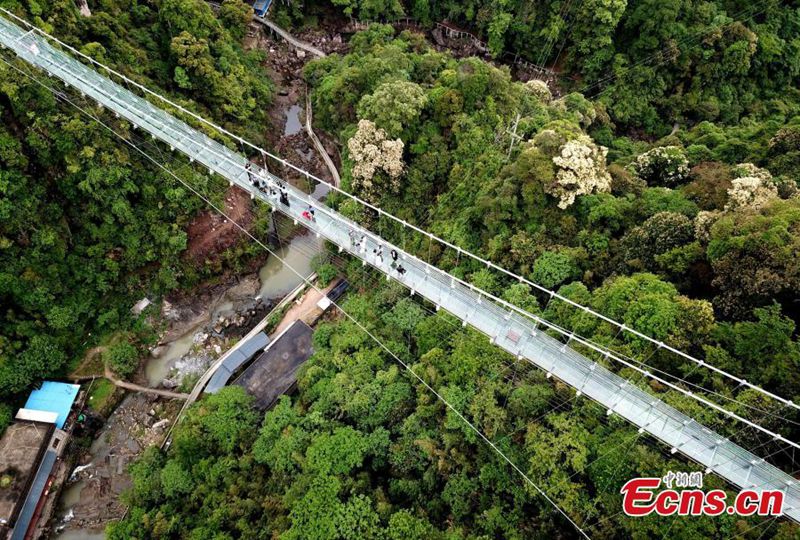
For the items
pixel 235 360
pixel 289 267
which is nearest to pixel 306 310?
pixel 289 267

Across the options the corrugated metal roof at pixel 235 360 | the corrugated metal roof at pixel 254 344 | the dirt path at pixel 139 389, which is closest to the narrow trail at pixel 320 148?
the corrugated metal roof at pixel 254 344

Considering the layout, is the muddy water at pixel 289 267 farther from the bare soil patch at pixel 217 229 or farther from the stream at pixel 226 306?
the bare soil patch at pixel 217 229

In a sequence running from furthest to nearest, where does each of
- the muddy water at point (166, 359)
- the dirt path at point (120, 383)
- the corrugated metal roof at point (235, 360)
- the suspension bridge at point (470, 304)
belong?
the muddy water at point (166, 359)
the dirt path at point (120, 383)
the corrugated metal roof at point (235, 360)
the suspension bridge at point (470, 304)

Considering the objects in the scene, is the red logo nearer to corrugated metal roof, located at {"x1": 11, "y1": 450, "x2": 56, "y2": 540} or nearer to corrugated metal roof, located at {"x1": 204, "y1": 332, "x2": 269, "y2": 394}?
corrugated metal roof, located at {"x1": 204, "y1": 332, "x2": 269, "y2": 394}

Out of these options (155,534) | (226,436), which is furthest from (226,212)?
(155,534)

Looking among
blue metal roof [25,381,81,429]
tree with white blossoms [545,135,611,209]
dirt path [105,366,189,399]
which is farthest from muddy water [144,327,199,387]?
tree with white blossoms [545,135,611,209]

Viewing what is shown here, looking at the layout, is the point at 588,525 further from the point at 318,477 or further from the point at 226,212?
the point at 226,212
